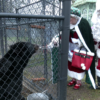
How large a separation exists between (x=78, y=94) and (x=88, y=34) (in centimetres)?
143

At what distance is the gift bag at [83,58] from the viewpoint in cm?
243

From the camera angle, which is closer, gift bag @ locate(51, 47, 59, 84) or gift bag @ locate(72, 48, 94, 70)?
gift bag @ locate(51, 47, 59, 84)

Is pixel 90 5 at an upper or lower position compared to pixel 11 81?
upper

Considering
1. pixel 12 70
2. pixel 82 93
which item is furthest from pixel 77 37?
pixel 12 70

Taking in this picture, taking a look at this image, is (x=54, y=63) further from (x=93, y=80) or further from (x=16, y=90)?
(x=93, y=80)

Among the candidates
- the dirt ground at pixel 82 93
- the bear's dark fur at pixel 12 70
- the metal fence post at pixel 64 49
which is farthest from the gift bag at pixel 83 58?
the bear's dark fur at pixel 12 70

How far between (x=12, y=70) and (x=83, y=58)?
58.4 inches

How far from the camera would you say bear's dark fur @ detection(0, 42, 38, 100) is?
6.18 feet

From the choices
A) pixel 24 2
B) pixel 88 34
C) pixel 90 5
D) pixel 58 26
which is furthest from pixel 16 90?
pixel 90 5

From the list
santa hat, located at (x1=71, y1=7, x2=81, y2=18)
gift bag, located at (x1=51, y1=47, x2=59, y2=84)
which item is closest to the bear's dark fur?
gift bag, located at (x1=51, y1=47, x2=59, y2=84)

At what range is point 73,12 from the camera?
2.50 meters

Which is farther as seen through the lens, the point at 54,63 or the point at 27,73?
the point at 27,73

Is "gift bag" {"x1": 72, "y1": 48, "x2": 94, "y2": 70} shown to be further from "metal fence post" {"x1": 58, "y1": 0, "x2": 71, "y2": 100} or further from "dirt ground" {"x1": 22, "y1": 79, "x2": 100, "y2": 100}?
"metal fence post" {"x1": 58, "y1": 0, "x2": 71, "y2": 100}

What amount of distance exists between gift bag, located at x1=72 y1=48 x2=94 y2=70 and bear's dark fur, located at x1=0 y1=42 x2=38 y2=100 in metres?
0.99
